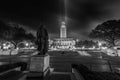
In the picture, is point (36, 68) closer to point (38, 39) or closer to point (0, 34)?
point (38, 39)

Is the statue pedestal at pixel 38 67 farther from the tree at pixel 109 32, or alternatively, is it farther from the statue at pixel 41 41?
the tree at pixel 109 32

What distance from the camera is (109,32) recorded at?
132 feet

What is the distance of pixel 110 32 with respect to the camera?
40.1m

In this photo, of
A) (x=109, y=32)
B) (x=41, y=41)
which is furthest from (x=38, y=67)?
(x=109, y=32)

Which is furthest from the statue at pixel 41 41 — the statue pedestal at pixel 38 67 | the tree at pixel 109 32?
the tree at pixel 109 32

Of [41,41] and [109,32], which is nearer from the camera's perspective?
[41,41]

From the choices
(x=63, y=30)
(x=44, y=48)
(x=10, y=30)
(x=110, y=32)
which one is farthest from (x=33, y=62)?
(x=63, y=30)

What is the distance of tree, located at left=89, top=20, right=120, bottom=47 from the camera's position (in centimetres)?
3885

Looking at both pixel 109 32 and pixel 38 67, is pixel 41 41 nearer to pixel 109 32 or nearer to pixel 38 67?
pixel 38 67

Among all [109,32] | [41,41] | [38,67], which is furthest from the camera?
[109,32]

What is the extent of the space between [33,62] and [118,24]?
43.9 m

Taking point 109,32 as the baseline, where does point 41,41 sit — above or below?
below

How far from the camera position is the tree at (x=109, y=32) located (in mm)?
38847

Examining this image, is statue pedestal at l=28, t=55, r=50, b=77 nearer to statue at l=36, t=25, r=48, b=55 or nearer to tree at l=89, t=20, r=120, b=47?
statue at l=36, t=25, r=48, b=55
